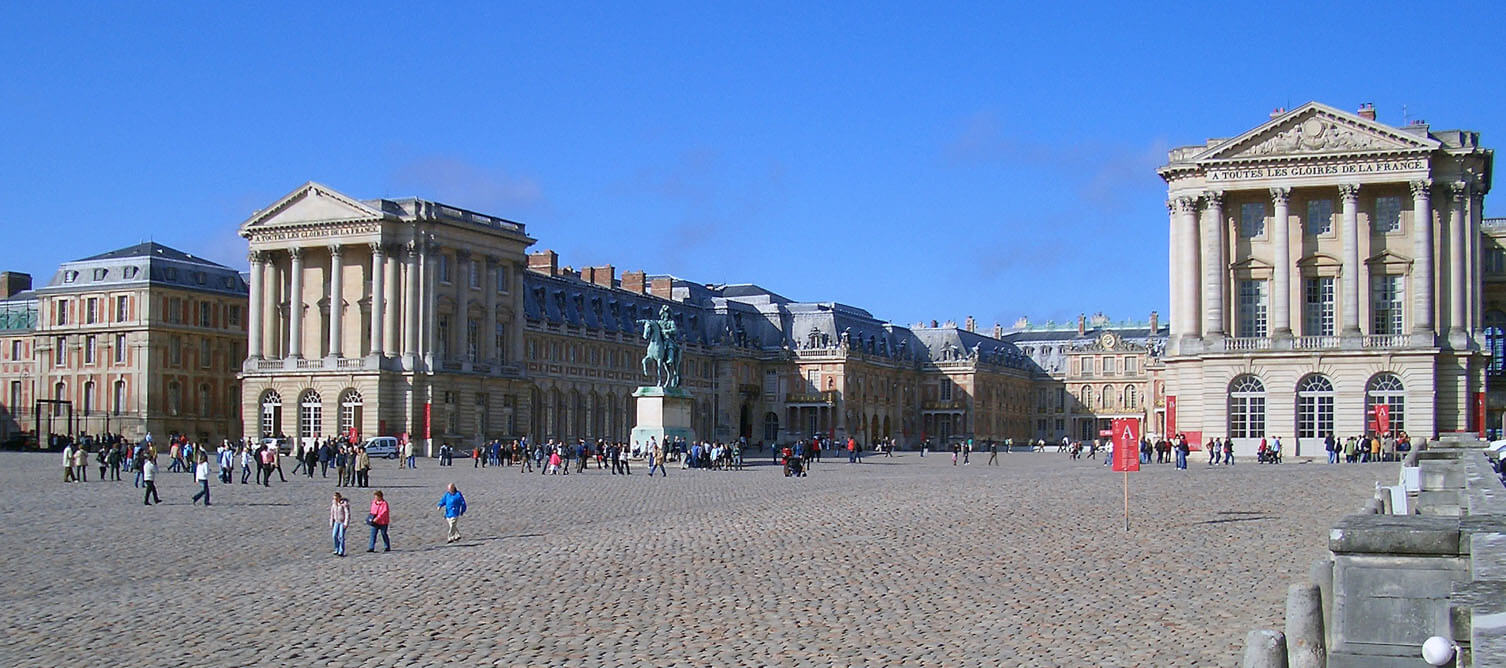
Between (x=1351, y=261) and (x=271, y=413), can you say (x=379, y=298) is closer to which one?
(x=271, y=413)

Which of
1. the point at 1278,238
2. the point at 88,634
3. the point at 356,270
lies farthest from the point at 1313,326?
the point at 88,634

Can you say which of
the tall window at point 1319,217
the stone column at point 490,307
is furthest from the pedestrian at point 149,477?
the stone column at point 490,307

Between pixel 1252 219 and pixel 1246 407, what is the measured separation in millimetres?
8295

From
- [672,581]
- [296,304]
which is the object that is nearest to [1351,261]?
[296,304]

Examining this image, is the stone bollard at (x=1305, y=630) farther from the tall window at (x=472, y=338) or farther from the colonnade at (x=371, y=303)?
the tall window at (x=472, y=338)

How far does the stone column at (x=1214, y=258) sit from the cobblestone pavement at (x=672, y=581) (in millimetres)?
32651

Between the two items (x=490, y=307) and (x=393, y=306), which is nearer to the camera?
(x=393, y=306)

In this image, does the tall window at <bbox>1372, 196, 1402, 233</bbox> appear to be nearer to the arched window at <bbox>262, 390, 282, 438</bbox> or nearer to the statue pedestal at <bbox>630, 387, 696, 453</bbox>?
the statue pedestal at <bbox>630, 387, 696, 453</bbox>

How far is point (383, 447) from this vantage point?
82.6 meters

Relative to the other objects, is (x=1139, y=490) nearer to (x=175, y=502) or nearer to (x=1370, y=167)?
(x=175, y=502)

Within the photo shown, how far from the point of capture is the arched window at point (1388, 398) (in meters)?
68.6

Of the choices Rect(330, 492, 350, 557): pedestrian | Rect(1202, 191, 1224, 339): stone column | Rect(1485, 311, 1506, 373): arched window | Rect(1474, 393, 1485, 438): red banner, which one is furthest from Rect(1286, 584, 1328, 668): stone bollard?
Rect(1485, 311, 1506, 373): arched window

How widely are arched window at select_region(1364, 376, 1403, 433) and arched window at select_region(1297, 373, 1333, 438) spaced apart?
148 centimetres

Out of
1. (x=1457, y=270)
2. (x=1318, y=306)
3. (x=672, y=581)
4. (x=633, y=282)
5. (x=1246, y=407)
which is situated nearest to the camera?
(x=672, y=581)
